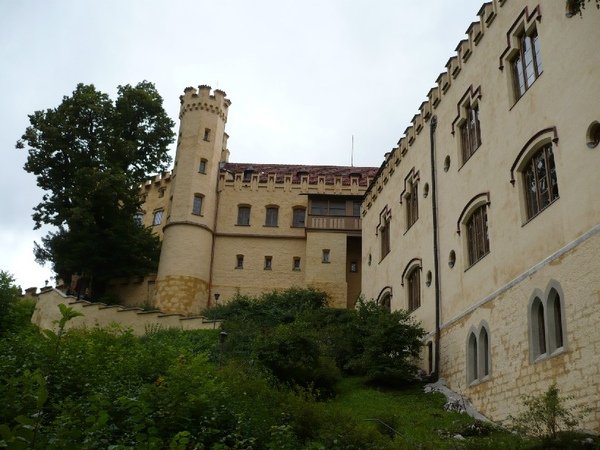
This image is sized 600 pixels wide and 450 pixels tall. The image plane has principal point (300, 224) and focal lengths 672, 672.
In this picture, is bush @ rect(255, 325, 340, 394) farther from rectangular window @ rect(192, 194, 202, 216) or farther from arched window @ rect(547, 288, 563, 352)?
rectangular window @ rect(192, 194, 202, 216)

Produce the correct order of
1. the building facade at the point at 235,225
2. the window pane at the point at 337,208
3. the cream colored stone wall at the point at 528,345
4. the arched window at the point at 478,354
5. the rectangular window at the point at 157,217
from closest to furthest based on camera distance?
the cream colored stone wall at the point at 528,345 → the arched window at the point at 478,354 → the building facade at the point at 235,225 → the window pane at the point at 337,208 → the rectangular window at the point at 157,217

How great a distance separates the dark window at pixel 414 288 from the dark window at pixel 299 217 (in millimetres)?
19212

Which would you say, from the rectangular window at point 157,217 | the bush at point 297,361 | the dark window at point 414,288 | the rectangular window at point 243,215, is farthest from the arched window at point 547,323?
the rectangular window at point 157,217

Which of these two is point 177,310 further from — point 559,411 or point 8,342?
point 559,411

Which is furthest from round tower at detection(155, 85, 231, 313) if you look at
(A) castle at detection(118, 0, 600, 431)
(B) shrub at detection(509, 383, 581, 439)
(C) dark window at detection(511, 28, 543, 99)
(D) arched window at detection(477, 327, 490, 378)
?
(B) shrub at detection(509, 383, 581, 439)

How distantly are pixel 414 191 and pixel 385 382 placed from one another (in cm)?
825

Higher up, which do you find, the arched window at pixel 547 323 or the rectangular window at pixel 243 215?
the rectangular window at pixel 243 215

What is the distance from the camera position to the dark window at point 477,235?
1883 cm

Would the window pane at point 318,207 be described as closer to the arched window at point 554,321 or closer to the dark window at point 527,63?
the dark window at point 527,63

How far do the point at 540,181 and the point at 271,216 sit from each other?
96.2 ft

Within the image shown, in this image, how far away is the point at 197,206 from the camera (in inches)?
1665

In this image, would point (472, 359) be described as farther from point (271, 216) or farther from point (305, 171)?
point (305, 171)

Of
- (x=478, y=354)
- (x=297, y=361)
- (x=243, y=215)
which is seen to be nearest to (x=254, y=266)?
(x=243, y=215)

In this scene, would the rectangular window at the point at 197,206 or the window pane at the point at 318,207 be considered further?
the window pane at the point at 318,207
